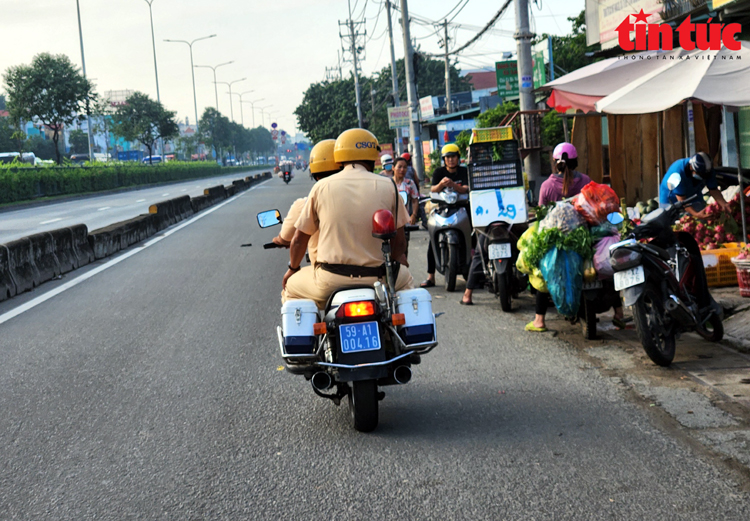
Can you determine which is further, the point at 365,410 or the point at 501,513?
the point at 365,410

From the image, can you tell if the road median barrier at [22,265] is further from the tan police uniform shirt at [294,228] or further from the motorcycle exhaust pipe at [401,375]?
the motorcycle exhaust pipe at [401,375]

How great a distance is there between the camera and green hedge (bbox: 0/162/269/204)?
3556 centimetres

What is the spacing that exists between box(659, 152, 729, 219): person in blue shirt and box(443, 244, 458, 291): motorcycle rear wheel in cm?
224

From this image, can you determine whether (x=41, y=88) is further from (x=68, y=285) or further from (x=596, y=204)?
(x=596, y=204)

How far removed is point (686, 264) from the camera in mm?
5969

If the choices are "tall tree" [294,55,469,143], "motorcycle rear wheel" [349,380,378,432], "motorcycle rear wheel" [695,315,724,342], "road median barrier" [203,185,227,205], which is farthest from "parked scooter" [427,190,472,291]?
"tall tree" [294,55,469,143]

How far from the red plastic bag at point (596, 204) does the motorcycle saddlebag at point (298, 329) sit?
292 centimetres

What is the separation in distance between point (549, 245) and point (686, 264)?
102 cm

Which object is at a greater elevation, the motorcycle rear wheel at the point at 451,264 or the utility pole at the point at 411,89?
the utility pole at the point at 411,89

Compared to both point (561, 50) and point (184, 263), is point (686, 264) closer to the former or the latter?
point (184, 263)

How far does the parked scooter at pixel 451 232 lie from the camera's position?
9.01 metres

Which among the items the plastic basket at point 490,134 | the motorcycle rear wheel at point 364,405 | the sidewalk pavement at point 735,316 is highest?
the plastic basket at point 490,134

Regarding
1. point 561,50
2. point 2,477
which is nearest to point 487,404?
point 2,477

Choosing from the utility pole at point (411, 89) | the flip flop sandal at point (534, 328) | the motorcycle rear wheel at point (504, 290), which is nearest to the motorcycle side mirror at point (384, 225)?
the flip flop sandal at point (534, 328)
